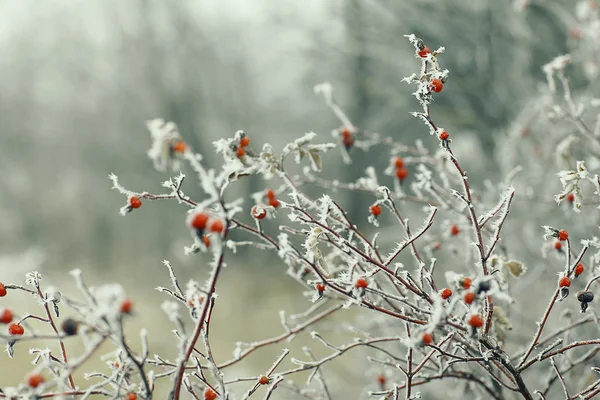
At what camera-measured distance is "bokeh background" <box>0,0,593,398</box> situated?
33.2ft

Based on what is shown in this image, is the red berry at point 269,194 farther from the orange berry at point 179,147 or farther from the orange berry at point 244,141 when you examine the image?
the orange berry at point 179,147

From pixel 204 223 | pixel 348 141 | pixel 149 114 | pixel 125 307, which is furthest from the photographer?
pixel 149 114

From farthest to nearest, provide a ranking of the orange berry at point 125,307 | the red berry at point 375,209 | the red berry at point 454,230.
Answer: the red berry at point 454,230, the red berry at point 375,209, the orange berry at point 125,307

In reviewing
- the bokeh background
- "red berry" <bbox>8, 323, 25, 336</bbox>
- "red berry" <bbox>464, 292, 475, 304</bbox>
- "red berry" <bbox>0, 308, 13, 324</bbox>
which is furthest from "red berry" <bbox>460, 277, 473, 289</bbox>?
the bokeh background

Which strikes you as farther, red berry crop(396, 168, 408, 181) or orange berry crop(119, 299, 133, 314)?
red berry crop(396, 168, 408, 181)

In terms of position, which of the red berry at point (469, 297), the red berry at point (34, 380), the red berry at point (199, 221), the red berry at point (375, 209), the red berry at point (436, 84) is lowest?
the red berry at point (34, 380)

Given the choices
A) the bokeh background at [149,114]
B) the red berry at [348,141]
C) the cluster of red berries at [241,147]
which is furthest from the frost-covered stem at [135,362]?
the bokeh background at [149,114]

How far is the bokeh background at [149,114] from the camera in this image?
10.1m

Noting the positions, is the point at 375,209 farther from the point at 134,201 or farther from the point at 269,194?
the point at 134,201

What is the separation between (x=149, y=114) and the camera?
1431 centimetres

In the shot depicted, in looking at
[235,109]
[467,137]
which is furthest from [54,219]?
[467,137]

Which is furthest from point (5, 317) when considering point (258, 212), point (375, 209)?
point (375, 209)

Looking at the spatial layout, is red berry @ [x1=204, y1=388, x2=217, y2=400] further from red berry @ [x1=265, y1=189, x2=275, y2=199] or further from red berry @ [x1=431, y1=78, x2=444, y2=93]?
red berry @ [x1=431, y1=78, x2=444, y2=93]

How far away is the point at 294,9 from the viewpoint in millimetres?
8484
